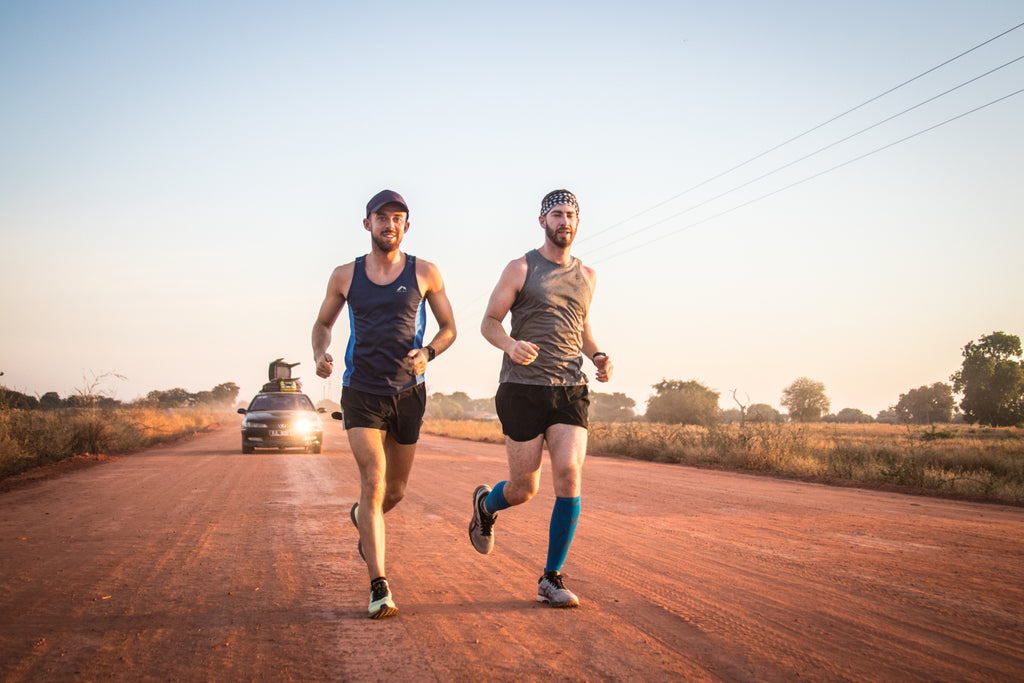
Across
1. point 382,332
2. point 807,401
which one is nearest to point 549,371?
point 382,332

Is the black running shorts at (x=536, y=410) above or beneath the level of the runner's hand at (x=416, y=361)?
beneath

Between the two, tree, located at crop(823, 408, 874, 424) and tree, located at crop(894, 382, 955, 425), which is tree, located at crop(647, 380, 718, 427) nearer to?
tree, located at crop(894, 382, 955, 425)

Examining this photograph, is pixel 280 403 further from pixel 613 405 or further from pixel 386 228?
pixel 613 405

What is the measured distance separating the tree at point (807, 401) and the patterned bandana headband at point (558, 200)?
89501 millimetres

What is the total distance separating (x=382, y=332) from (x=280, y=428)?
15.2m

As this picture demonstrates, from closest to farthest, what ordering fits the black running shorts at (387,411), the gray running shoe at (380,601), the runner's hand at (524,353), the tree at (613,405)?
the gray running shoe at (380,601)
the runner's hand at (524,353)
the black running shorts at (387,411)
the tree at (613,405)

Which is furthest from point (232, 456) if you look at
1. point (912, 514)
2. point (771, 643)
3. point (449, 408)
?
point (449, 408)

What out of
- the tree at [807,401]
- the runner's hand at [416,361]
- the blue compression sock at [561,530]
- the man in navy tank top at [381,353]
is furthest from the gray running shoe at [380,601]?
Answer: the tree at [807,401]

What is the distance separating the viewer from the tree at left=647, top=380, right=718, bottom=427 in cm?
6950

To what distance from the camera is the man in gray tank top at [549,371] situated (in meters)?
4.05

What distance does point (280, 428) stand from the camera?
1814 centimetres

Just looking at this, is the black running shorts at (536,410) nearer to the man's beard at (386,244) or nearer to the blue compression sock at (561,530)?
the blue compression sock at (561,530)

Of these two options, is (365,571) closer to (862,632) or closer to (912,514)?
(862,632)

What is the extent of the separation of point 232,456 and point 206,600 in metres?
14.0
